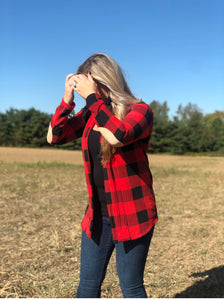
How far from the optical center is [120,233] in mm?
1615

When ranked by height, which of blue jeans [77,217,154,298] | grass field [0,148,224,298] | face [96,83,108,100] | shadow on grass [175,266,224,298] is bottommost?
shadow on grass [175,266,224,298]

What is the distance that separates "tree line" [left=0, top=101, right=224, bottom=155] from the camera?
39031 mm

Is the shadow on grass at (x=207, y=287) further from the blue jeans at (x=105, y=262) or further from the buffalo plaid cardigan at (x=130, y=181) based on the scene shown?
the buffalo plaid cardigan at (x=130, y=181)

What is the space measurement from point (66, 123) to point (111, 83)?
464 millimetres

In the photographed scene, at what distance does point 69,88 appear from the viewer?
1.74 m

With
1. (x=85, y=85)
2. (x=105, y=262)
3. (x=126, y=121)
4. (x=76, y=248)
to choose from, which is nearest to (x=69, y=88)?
(x=85, y=85)

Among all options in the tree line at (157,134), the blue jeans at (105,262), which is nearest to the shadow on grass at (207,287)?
the blue jeans at (105,262)

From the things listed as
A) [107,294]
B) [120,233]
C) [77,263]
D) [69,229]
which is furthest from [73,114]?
[69,229]

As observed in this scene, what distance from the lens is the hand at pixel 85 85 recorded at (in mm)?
1606

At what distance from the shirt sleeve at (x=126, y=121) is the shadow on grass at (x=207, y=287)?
2060mm

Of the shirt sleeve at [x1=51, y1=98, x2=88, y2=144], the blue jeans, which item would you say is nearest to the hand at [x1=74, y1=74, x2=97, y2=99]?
the shirt sleeve at [x1=51, y1=98, x2=88, y2=144]

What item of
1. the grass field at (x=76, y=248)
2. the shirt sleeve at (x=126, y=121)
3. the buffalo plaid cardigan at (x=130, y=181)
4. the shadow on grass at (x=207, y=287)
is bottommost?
the shadow on grass at (x=207, y=287)

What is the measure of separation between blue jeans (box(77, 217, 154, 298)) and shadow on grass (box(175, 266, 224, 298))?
140 centimetres

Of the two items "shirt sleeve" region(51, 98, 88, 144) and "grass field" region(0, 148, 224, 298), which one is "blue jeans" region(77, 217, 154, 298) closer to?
"shirt sleeve" region(51, 98, 88, 144)
